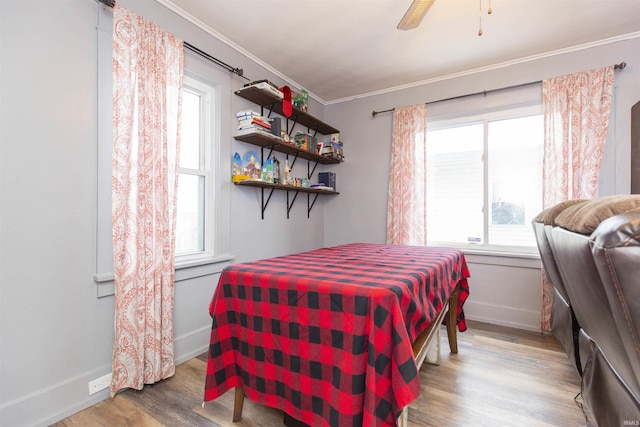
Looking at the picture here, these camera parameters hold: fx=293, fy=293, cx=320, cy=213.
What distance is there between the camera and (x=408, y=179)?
3266 millimetres

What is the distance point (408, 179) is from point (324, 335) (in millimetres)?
2540

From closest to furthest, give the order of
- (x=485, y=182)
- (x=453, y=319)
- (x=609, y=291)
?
(x=609, y=291)
(x=453, y=319)
(x=485, y=182)

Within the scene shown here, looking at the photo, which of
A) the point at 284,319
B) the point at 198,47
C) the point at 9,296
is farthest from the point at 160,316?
the point at 198,47

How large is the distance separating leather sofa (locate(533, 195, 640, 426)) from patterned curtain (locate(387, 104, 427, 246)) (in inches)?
68.1

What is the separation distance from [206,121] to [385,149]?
2.04 m

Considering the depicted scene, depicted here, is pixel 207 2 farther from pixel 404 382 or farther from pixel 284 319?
pixel 404 382

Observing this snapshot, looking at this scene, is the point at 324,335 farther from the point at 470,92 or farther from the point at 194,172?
the point at 470,92

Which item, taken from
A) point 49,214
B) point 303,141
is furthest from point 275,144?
point 49,214

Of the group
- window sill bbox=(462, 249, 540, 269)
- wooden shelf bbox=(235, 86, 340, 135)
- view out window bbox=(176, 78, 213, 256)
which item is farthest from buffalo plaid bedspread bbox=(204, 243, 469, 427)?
window sill bbox=(462, 249, 540, 269)

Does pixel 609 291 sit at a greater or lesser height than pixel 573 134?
lesser

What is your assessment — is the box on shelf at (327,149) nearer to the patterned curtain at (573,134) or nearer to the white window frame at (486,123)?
the white window frame at (486,123)

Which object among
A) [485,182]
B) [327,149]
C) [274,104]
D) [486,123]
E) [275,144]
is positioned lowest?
[485,182]

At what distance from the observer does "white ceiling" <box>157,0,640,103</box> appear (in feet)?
6.84

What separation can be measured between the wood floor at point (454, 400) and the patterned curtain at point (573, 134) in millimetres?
953
